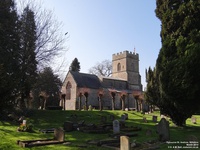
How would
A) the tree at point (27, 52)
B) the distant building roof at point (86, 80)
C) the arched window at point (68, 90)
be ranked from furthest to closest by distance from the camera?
the arched window at point (68, 90) → the distant building roof at point (86, 80) → the tree at point (27, 52)

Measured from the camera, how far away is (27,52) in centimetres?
2120

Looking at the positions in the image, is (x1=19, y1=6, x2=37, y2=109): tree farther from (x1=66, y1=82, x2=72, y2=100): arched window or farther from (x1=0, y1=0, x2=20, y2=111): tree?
(x1=66, y1=82, x2=72, y2=100): arched window

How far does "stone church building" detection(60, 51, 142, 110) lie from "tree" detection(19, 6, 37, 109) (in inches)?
522

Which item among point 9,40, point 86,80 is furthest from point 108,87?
point 9,40

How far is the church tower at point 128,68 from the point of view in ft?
187

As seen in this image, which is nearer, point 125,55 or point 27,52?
point 27,52

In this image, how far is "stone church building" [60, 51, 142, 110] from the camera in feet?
139

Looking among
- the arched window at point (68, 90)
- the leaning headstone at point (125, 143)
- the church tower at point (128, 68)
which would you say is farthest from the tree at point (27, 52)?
the church tower at point (128, 68)

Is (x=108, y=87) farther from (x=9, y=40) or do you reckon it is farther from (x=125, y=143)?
(x=125, y=143)

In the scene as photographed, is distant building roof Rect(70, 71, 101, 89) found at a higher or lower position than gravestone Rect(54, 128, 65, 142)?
higher

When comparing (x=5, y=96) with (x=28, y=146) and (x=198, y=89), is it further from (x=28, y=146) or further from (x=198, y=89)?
(x=198, y=89)

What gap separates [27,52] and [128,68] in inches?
1565

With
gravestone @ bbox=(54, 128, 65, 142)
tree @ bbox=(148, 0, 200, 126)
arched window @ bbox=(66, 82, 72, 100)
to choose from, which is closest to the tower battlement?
arched window @ bbox=(66, 82, 72, 100)

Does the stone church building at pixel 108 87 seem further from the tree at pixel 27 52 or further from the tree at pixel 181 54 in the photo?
the tree at pixel 181 54
